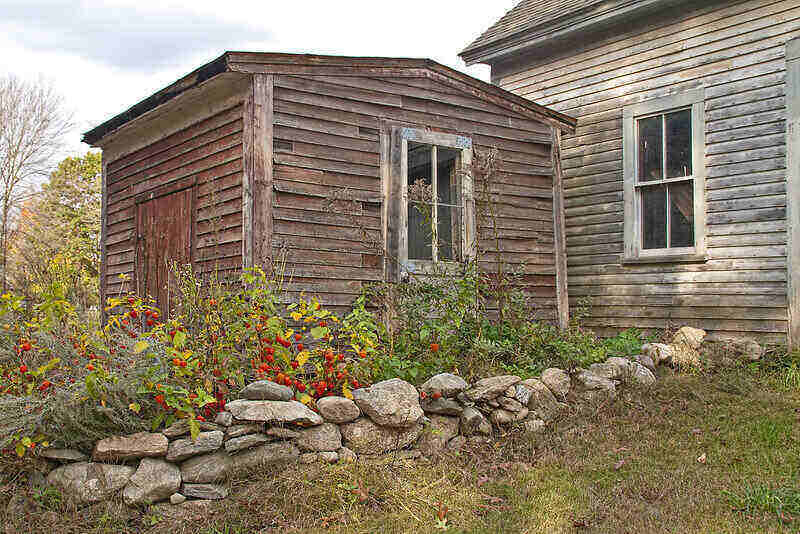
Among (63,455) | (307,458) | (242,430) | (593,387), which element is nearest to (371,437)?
(307,458)

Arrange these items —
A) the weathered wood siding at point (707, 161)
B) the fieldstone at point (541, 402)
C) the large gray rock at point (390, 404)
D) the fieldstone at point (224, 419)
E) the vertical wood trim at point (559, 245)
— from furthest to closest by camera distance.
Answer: the vertical wood trim at point (559, 245)
the weathered wood siding at point (707, 161)
the fieldstone at point (541, 402)
the large gray rock at point (390, 404)
the fieldstone at point (224, 419)

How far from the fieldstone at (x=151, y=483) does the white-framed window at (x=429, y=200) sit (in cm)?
362

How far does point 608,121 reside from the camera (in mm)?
9750

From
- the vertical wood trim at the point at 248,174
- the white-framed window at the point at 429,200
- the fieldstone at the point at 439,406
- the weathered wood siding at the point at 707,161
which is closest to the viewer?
the fieldstone at the point at 439,406

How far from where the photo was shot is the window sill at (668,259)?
28.1ft

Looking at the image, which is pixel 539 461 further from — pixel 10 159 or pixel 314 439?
pixel 10 159

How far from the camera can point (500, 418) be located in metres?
5.59

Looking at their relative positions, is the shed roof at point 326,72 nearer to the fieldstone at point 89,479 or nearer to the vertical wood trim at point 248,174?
the vertical wood trim at point 248,174

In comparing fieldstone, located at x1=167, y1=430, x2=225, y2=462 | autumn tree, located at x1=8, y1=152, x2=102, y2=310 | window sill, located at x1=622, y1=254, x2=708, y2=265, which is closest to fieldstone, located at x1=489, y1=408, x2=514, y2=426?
fieldstone, located at x1=167, y1=430, x2=225, y2=462

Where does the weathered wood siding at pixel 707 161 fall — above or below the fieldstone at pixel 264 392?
above

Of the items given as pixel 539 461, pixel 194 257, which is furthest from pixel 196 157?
pixel 539 461

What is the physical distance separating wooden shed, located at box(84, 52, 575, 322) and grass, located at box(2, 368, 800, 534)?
2.68 meters

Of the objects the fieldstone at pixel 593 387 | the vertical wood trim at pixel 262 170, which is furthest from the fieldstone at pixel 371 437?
the vertical wood trim at pixel 262 170

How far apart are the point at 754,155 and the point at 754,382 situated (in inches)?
110
